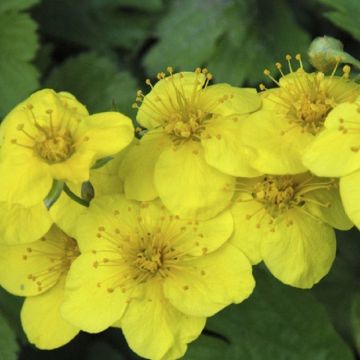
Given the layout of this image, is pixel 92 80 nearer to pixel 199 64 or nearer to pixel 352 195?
pixel 199 64

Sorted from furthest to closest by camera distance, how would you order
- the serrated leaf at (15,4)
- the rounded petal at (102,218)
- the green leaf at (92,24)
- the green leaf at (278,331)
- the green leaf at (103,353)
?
1. the green leaf at (92,24)
2. the green leaf at (103,353)
3. the serrated leaf at (15,4)
4. the green leaf at (278,331)
5. the rounded petal at (102,218)

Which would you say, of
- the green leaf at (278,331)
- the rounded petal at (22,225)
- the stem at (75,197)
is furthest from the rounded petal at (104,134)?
the green leaf at (278,331)

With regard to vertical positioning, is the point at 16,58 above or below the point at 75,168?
below

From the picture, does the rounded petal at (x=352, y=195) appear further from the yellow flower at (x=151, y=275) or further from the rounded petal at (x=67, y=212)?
the rounded petal at (x=67, y=212)

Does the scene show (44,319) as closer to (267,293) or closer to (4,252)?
(4,252)

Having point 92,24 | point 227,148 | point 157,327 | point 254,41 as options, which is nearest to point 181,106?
point 227,148

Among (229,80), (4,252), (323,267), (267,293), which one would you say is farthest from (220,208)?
(229,80)

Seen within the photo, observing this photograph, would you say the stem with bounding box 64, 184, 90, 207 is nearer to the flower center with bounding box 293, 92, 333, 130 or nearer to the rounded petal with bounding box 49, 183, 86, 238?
the rounded petal with bounding box 49, 183, 86, 238
